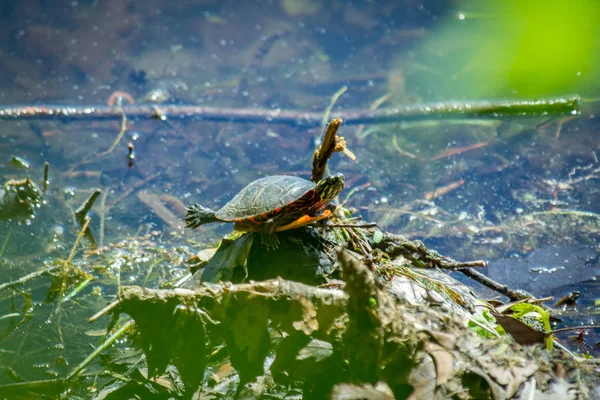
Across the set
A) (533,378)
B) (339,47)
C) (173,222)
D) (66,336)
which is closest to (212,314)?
(533,378)

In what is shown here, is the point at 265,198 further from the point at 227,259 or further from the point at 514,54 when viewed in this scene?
the point at 514,54

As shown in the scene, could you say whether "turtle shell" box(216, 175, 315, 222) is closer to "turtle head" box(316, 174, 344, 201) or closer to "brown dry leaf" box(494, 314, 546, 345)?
"turtle head" box(316, 174, 344, 201)

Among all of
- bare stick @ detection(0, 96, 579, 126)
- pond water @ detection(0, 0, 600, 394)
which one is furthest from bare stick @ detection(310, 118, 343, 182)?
bare stick @ detection(0, 96, 579, 126)

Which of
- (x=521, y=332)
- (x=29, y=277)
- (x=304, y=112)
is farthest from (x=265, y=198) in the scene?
(x=304, y=112)

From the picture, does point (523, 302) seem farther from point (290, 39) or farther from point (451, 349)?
point (290, 39)

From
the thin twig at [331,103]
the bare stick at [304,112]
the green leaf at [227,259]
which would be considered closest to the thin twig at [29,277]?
the green leaf at [227,259]

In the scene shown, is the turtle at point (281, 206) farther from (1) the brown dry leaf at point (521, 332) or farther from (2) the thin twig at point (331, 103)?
(2) the thin twig at point (331, 103)
